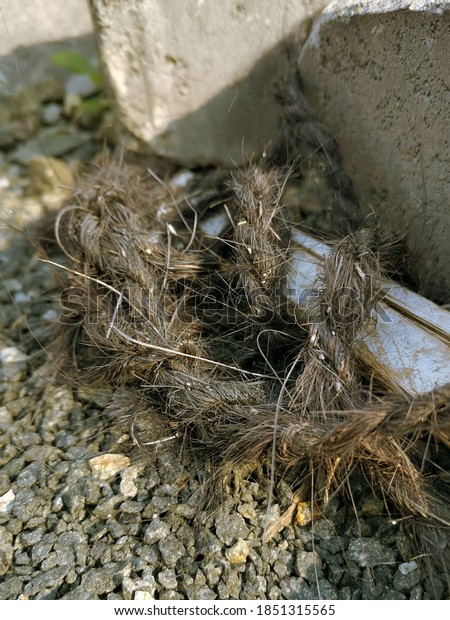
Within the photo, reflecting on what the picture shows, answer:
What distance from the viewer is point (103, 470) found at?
1426mm

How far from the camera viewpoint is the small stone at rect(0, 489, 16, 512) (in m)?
1.37

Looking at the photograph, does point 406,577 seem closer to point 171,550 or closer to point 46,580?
point 171,550

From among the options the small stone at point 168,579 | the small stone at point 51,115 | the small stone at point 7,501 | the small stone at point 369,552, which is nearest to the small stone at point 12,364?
the small stone at point 7,501

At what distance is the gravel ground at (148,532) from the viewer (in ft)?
4.04

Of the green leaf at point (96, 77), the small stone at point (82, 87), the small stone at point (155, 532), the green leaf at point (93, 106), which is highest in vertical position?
the green leaf at point (96, 77)

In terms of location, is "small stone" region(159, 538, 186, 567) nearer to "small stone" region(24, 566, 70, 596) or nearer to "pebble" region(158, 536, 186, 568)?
"pebble" region(158, 536, 186, 568)

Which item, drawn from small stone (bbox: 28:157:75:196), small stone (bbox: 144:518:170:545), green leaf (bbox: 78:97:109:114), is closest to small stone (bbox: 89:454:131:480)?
small stone (bbox: 144:518:170:545)

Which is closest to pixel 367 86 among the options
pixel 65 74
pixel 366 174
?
pixel 366 174

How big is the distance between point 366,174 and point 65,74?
1.34 meters

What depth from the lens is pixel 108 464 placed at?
4.71 feet

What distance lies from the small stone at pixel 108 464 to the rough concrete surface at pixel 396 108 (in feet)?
2.69

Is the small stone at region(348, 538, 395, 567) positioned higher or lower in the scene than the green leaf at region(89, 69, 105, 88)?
lower

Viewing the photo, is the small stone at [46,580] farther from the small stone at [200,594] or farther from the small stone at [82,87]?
the small stone at [82,87]

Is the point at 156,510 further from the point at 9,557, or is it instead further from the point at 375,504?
the point at 375,504
